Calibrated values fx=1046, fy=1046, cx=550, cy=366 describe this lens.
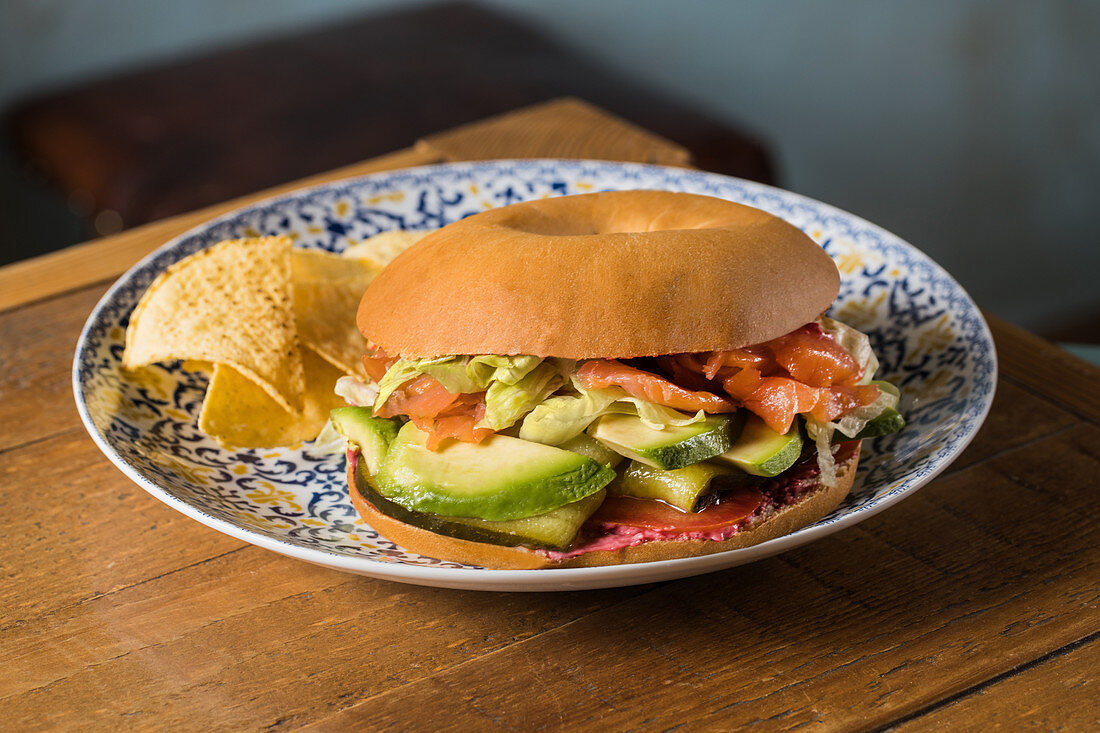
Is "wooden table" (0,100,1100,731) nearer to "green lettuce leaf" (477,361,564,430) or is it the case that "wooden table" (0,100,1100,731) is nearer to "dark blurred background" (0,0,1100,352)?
"green lettuce leaf" (477,361,564,430)

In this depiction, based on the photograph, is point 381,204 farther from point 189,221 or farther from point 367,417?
point 367,417

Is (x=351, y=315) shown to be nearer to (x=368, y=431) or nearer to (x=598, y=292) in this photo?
(x=368, y=431)

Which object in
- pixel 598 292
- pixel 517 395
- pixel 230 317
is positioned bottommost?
pixel 230 317

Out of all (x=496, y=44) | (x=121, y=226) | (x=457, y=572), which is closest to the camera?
(x=457, y=572)

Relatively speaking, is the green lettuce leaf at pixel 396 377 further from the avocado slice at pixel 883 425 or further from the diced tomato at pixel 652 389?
the avocado slice at pixel 883 425

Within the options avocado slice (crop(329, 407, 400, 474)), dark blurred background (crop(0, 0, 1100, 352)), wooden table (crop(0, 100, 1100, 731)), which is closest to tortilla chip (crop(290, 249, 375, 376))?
avocado slice (crop(329, 407, 400, 474))

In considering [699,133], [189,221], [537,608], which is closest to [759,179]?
[699,133]

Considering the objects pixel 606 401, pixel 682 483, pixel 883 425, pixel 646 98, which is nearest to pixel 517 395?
pixel 606 401

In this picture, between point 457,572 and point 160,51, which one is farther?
point 160,51
